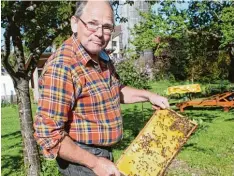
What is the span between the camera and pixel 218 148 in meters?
9.19

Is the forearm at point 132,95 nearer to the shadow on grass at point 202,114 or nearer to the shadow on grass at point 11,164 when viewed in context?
the shadow on grass at point 11,164

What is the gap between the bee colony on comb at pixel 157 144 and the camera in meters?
2.83

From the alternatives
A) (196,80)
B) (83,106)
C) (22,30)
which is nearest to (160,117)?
(83,106)

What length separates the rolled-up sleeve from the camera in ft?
7.20

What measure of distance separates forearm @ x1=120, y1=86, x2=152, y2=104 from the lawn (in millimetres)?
1657

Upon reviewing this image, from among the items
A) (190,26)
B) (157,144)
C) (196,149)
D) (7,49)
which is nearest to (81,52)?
(157,144)

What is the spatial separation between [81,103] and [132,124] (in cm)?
1090

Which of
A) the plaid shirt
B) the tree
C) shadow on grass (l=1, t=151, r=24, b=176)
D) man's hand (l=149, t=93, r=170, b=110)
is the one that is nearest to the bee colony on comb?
man's hand (l=149, t=93, r=170, b=110)

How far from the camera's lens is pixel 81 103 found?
2.36 m

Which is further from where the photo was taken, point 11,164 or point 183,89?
point 183,89

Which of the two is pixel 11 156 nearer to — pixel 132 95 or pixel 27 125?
pixel 27 125

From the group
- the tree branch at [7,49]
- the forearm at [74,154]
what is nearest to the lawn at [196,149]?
the tree branch at [7,49]

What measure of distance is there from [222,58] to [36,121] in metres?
25.7

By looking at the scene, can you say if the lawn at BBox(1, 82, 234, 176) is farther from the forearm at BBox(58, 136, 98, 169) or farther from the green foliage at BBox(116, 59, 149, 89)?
the forearm at BBox(58, 136, 98, 169)
